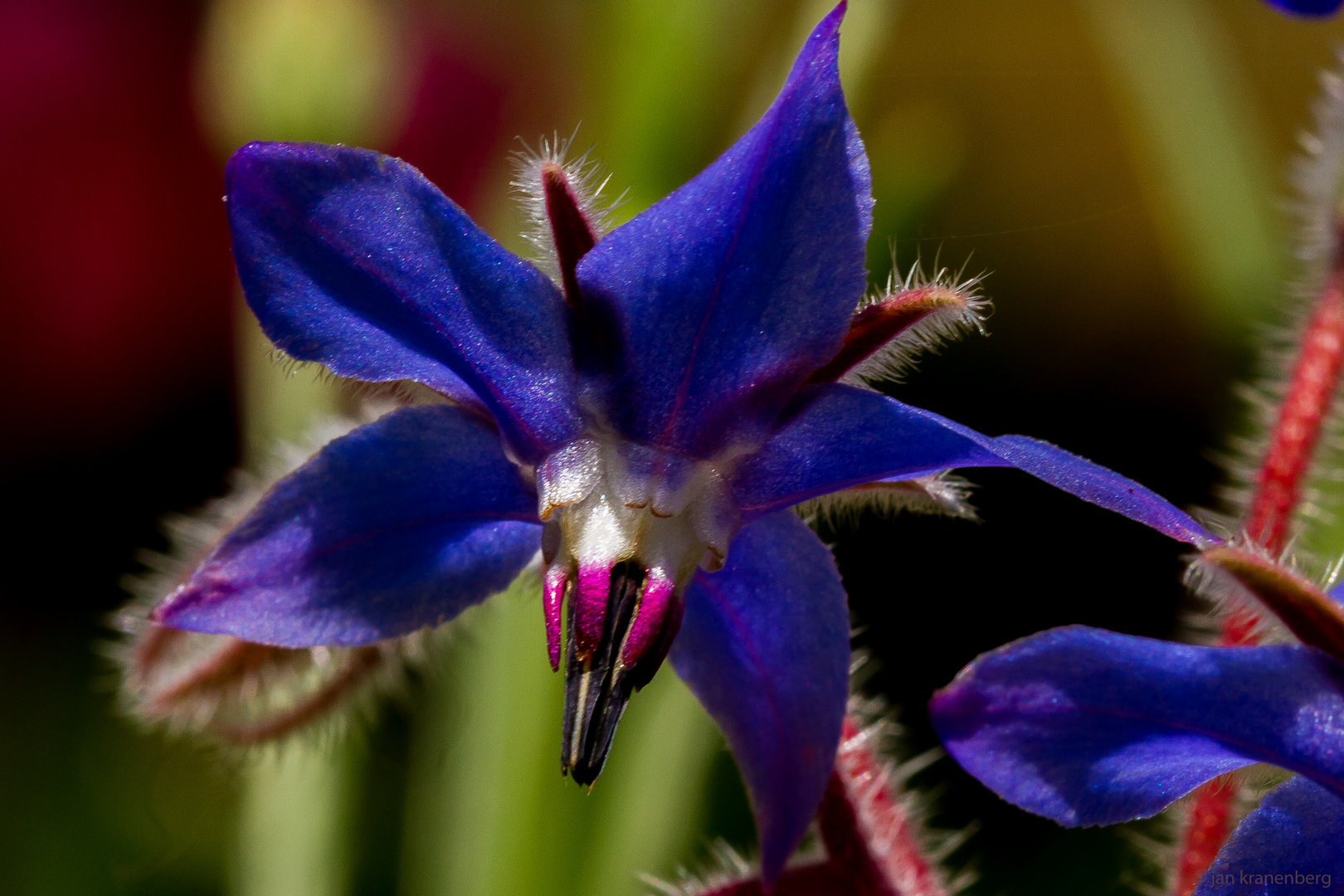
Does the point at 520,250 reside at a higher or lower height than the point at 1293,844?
higher

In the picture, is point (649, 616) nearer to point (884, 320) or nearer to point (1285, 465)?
point (884, 320)

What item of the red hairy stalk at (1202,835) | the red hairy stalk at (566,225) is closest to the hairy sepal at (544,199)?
the red hairy stalk at (566,225)

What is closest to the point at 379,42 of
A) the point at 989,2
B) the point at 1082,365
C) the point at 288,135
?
the point at 288,135

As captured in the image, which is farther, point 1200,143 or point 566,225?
point 1200,143

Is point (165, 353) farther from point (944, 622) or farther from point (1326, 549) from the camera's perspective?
point (1326, 549)

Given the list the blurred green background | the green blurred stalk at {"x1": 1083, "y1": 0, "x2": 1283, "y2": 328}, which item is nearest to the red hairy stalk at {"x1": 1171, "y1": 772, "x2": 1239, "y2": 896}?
the blurred green background

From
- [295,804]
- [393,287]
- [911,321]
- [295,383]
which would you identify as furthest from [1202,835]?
[295,383]
